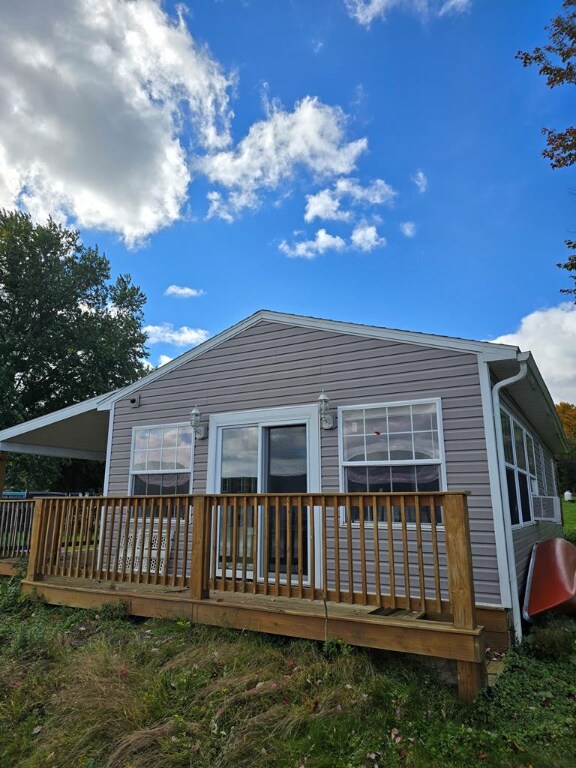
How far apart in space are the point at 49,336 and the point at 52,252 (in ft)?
12.3

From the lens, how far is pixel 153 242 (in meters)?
14.2

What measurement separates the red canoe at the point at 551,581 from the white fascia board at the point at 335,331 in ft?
8.93

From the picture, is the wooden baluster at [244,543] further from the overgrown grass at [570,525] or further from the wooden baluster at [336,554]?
the overgrown grass at [570,525]

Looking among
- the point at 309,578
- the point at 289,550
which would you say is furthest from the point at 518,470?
the point at 289,550

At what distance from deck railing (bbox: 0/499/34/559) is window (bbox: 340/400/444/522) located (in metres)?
5.06

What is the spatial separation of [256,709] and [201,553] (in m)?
1.61

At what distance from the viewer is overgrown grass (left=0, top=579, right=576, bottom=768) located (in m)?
2.53

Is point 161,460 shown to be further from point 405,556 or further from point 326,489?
point 405,556

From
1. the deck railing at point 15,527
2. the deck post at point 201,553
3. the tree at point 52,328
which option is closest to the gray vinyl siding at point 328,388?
the deck railing at point 15,527


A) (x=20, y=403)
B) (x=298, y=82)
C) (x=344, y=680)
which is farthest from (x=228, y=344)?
(x=20, y=403)

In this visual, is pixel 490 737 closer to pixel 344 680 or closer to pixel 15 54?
pixel 344 680

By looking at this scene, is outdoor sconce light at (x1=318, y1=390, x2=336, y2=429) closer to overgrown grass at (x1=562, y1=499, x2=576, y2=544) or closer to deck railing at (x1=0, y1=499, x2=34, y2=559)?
deck railing at (x1=0, y1=499, x2=34, y2=559)

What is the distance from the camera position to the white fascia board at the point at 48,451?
895cm

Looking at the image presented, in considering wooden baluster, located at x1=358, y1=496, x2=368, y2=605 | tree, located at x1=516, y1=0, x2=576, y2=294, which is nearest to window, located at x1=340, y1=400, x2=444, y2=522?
wooden baluster, located at x1=358, y1=496, x2=368, y2=605
